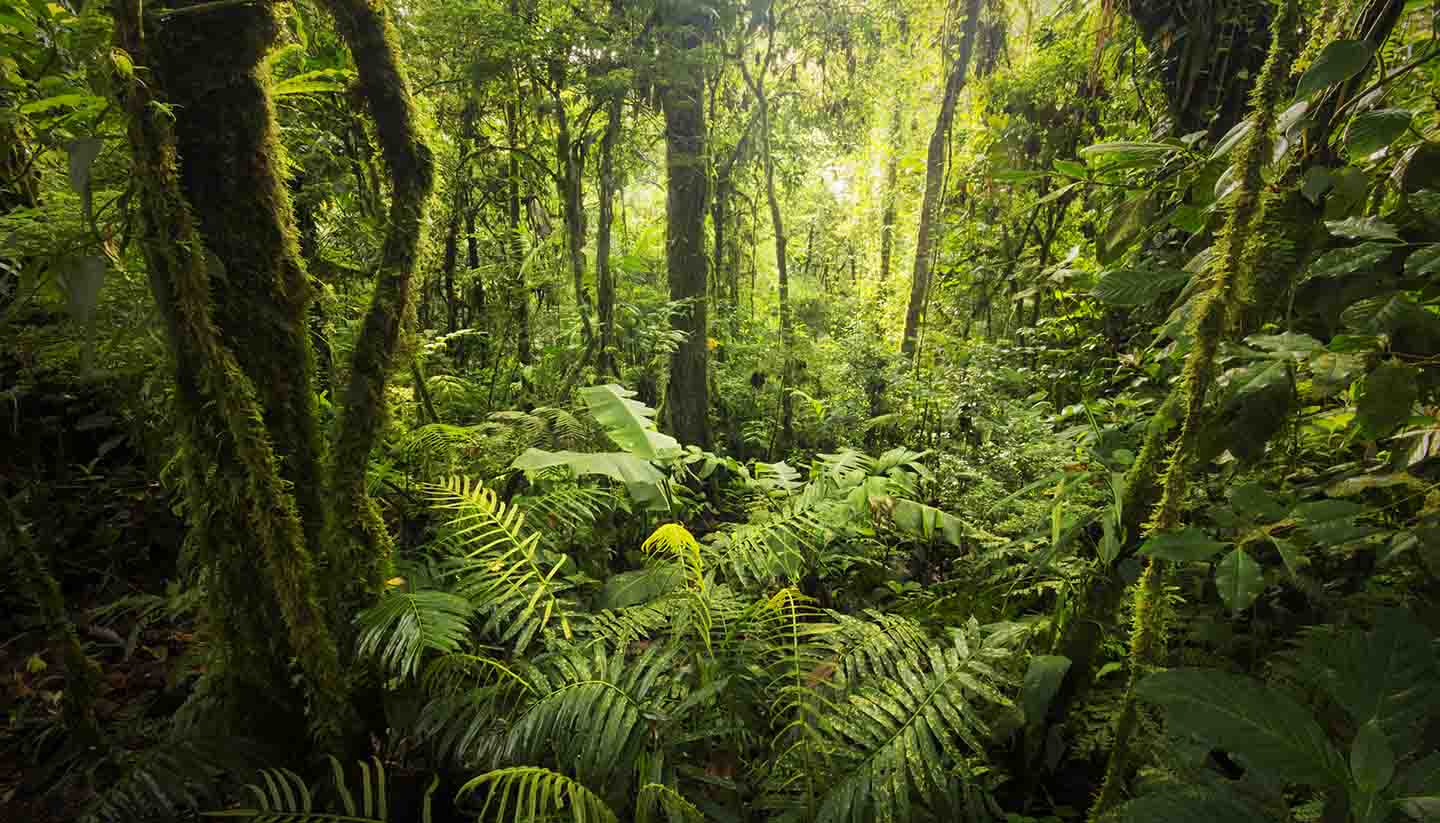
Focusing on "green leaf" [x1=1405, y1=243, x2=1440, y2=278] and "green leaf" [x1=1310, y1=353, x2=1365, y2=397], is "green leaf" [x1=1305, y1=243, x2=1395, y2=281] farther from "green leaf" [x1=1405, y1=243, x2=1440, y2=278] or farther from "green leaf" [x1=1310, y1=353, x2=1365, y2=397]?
"green leaf" [x1=1310, y1=353, x2=1365, y2=397]

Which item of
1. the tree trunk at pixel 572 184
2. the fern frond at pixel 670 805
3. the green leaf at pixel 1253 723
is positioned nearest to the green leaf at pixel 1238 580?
the green leaf at pixel 1253 723

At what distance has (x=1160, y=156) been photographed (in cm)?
137

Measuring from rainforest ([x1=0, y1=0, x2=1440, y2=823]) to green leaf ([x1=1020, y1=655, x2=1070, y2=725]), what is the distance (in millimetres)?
13

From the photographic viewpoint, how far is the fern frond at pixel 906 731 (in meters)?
1.55

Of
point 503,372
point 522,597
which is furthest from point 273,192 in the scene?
point 503,372

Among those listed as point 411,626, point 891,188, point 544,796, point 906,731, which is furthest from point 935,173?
point 544,796

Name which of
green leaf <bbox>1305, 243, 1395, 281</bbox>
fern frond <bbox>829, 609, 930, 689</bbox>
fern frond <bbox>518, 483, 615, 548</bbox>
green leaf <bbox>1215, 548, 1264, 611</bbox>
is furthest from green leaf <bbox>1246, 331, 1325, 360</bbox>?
fern frond <bbox>518, 483, 615, 548</bbox>

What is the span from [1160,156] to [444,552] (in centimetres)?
277

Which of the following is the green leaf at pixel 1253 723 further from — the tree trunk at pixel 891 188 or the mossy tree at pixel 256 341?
the tree trunk at pixel 891 188

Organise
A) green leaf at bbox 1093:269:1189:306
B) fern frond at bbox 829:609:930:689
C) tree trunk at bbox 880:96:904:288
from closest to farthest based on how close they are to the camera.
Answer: green leaf at bbox 1093:269:1189:306 → fern frond at bbox 829:609:930:689 → tree trunk at bbox 880:96:904:288

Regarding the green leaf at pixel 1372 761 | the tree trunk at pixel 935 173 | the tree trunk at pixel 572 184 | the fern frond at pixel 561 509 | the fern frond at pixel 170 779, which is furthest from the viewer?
the tree trunk at pixel 935 173

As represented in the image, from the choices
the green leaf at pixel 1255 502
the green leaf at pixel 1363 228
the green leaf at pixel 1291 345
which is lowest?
the green leaf at pixel 1255 502

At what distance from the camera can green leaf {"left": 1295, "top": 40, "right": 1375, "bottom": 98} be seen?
924mm

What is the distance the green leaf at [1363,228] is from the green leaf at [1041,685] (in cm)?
125
